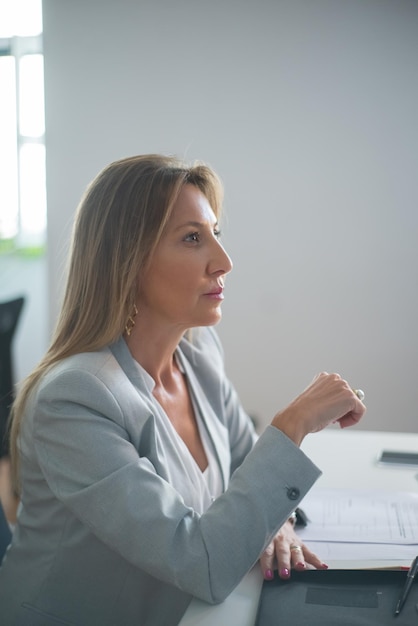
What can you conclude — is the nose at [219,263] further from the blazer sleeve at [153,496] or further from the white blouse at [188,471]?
the blazer sleeve at [153,496]

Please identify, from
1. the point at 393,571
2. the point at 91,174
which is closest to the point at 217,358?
the point at 393,571

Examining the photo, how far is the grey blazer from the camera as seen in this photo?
1004 mm

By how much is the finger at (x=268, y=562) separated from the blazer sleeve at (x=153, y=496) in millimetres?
42

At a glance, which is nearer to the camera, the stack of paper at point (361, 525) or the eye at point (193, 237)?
the stack of paper at point (361, 525)

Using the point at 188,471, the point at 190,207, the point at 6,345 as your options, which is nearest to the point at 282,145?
the point at 6,345

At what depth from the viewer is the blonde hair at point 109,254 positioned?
1.29 metres

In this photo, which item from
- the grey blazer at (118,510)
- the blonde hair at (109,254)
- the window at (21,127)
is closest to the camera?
the grey blazer at (118,510)

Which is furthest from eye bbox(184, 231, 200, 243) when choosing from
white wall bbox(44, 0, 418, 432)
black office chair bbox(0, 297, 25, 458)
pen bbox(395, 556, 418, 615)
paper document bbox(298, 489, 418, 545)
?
white wall bbox(44, 0, 418, 432)

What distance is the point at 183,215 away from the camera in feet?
4.44

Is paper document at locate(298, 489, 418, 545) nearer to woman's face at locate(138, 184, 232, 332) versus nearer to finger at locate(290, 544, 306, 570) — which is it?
finger at locate(290, 544, 306, 570)

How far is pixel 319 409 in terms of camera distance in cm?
113

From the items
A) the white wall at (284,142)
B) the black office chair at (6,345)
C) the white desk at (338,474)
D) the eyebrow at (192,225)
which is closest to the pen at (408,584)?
the white desk at (338,474)

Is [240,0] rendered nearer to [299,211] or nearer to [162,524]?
[299,211]

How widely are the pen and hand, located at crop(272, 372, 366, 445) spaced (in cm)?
23
